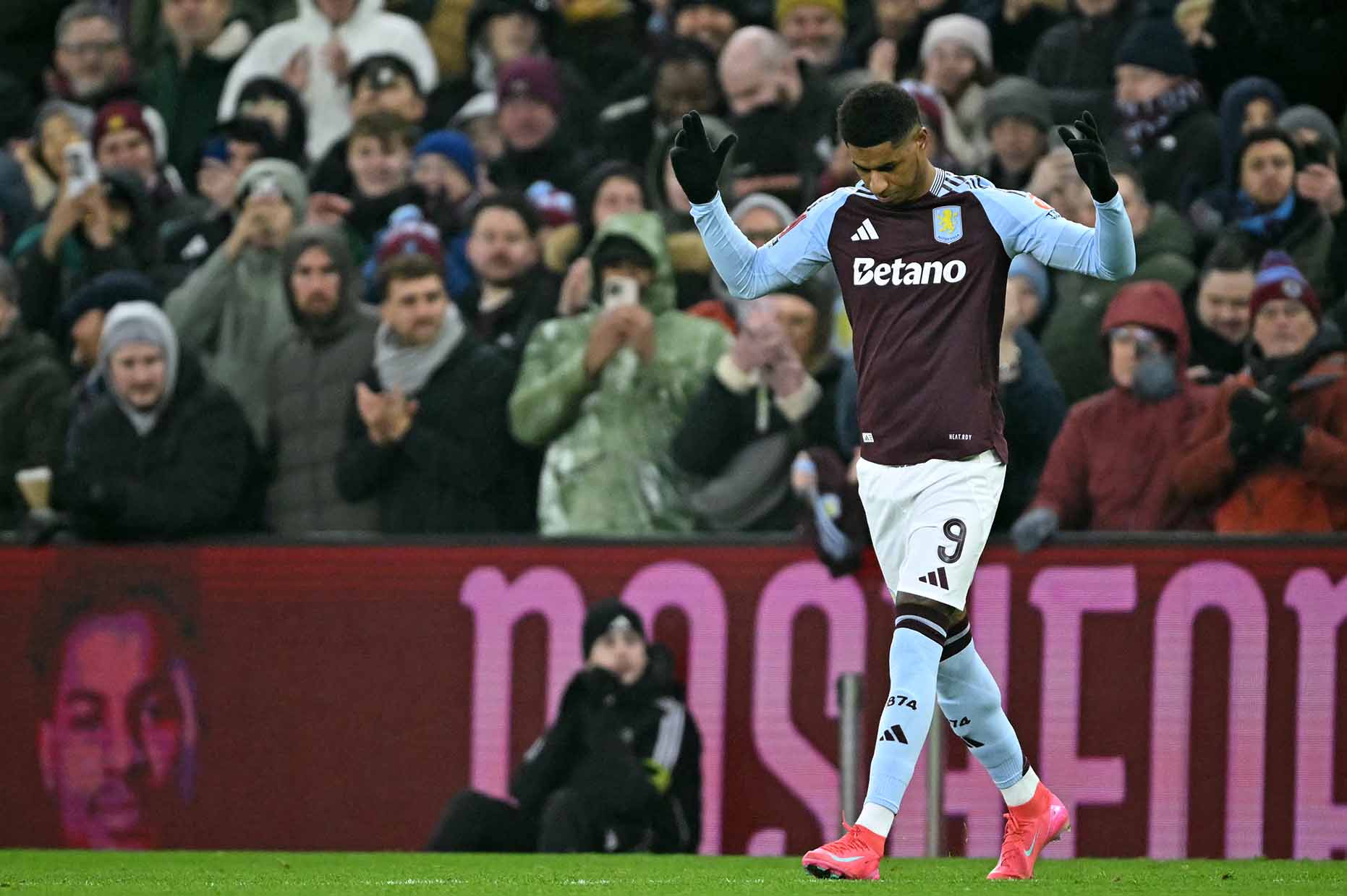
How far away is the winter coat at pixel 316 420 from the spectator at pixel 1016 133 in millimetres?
3341

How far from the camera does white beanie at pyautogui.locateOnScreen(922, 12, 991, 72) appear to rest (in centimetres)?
1256

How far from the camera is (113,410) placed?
429 inches

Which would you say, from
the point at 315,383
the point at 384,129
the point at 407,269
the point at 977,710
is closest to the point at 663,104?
the point at 384,129

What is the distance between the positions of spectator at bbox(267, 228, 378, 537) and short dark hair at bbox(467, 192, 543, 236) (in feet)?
2.53

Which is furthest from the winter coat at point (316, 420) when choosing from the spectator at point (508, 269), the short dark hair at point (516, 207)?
the short dark hair at point (516, 207)

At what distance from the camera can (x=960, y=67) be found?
1252 centimetres

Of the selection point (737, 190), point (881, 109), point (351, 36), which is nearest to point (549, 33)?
point (351, 36)

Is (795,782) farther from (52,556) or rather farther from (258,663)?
(52,556)

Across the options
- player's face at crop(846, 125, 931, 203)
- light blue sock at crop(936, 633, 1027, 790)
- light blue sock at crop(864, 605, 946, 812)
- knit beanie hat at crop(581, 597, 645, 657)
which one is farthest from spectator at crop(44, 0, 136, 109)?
light blue sock at crop(864, 605, 946, 812)

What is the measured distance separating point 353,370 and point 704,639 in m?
2.26

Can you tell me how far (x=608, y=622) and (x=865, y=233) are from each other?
3.26 metres

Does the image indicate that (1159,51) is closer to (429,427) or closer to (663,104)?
(663,104)

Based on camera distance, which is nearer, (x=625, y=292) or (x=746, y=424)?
(x=746, y=424)

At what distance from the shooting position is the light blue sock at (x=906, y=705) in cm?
661
